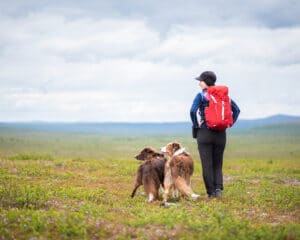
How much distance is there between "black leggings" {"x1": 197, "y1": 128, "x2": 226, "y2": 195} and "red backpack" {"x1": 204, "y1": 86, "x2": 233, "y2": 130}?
40cm

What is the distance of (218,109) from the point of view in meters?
15.7

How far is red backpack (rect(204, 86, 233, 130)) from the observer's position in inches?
619

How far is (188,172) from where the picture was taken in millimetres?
15953

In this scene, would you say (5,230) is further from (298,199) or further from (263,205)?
(298,199)

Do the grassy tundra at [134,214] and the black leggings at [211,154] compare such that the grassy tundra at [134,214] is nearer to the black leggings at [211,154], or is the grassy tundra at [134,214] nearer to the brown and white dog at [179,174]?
the brown and white dog at [179,174]

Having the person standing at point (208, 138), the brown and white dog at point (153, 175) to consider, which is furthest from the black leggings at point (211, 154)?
the brown and white dog at point (153, 175)

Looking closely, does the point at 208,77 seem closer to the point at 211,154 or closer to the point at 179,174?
the point at 211,154

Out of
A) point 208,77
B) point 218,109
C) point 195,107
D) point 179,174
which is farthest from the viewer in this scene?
point 208,77

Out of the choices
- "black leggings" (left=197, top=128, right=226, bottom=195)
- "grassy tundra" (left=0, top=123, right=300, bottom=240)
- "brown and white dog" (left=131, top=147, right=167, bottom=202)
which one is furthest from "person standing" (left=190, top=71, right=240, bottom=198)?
"brown and white dog" (left=131, top=147, right=167, bottom=202)

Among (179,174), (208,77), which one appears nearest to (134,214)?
(179,174)

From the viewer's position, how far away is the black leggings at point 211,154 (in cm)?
1620

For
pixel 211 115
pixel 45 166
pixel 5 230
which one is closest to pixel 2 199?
pixel 5 230

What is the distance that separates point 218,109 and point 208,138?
3.32 feet

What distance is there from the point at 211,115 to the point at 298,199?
4.40 meters
